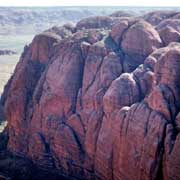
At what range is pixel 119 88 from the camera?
5122cm

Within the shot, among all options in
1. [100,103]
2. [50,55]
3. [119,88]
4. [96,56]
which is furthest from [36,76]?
[119,88]

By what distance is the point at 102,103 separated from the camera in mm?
54688

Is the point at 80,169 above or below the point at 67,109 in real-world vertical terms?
below

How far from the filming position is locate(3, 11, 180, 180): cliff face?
1761 inches

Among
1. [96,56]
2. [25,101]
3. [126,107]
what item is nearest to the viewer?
[126,107]

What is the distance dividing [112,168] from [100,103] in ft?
29.9

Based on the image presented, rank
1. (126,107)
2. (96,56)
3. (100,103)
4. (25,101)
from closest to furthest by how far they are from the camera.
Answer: (126,107) < (100,103) < (96,56) < (25,101)

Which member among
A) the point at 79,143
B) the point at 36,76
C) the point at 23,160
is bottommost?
the point at 23,160

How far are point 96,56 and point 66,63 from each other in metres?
5.14

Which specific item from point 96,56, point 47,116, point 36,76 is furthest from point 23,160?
point 96,56

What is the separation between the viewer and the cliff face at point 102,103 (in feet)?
147

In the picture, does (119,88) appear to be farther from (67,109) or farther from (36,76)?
(36,76)

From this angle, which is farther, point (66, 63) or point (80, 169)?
point (66, 63)

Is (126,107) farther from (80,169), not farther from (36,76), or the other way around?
(36,76)
